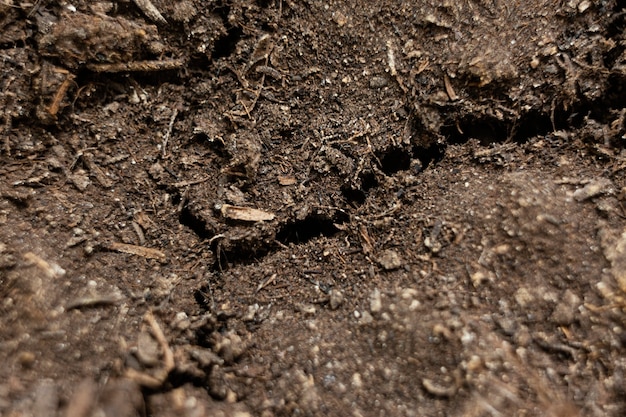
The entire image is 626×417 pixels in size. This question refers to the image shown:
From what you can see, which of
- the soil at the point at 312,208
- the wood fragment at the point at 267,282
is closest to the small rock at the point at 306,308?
the soil at the point at 312,208

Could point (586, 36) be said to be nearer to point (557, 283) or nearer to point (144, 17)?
point (557, 283)

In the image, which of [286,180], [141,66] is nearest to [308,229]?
[286,180]

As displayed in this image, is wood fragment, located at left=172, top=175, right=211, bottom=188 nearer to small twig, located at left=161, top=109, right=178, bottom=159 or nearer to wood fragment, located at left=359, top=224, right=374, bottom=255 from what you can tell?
small twig, located at left=161, top=109, right=178, bottom=159

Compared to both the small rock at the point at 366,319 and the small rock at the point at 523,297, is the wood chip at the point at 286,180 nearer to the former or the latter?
the small rock at the point at 366,319

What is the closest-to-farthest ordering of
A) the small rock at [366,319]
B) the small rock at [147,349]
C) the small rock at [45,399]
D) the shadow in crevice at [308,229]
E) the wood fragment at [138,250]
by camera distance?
the small rock at [45,399] → the small rock at [147,349] → the small rock at [366,319] → the wood fragment at [138,250] → the shadow in crevice at [308,229]

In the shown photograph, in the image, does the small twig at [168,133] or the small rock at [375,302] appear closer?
the small rock at [375,302]

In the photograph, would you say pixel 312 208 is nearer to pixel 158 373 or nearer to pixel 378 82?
pixel 378 82
